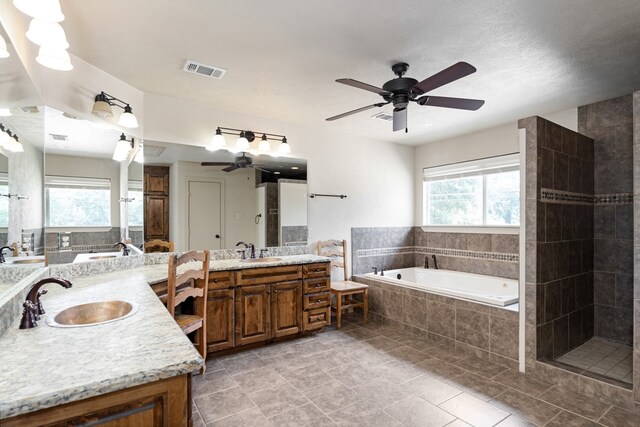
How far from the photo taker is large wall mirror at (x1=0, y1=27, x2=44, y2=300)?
1.58 metres

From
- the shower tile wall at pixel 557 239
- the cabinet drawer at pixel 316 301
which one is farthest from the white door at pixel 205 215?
the shower tile wall at pixel 557 239

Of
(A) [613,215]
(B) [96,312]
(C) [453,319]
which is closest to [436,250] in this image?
(C) [453,319]

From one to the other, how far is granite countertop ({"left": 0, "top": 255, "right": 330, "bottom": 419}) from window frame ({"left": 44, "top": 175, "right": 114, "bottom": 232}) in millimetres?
823

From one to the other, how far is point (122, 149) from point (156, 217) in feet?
2.46

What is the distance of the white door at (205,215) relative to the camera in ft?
11.7

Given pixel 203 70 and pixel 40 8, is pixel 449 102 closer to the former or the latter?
pixel 203 70

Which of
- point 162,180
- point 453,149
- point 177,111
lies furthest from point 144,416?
point 453,149

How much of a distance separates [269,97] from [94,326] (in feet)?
8.43

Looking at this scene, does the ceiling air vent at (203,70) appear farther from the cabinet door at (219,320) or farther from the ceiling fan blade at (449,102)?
the cabinet door at (219,320)

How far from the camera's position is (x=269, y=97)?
11.0ft

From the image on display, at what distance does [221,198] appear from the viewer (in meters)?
3.79

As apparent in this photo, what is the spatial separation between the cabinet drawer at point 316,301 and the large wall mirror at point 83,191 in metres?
1.87

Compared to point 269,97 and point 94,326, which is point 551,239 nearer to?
point 269,97

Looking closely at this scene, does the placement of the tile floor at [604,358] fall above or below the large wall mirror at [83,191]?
below
